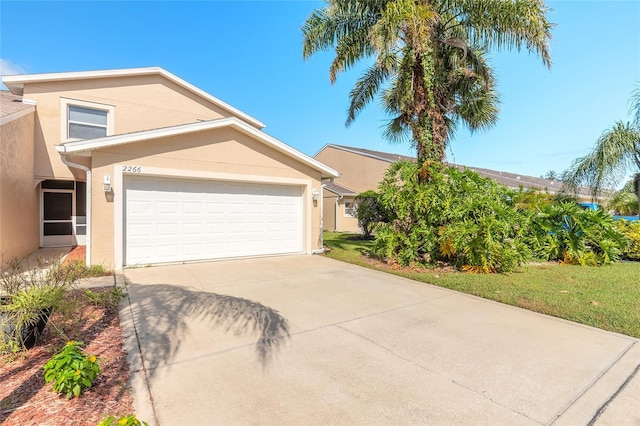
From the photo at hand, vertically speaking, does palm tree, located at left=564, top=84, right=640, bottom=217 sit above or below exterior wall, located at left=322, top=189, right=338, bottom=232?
above

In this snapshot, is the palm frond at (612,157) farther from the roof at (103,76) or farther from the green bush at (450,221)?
the roof at (103,76)

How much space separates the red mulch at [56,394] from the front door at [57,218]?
9881 millimetres

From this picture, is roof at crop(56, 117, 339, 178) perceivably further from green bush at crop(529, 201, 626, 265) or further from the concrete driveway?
green bush at crop(529, 201, 626, 265)

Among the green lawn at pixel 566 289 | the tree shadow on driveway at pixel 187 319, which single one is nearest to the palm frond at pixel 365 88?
the green lawn at pixel 566 289

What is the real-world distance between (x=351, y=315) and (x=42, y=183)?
12.8 m

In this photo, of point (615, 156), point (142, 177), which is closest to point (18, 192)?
point (142, 177)

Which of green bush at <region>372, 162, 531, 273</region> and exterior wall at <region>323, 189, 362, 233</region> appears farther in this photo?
exterior wall at <region>323, 189, 362, 233</region>

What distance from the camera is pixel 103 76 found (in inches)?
Answer: 447

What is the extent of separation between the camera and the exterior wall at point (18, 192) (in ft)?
24.0

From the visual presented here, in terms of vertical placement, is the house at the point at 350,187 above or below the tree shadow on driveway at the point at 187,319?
above

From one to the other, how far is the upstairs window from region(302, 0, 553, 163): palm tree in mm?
7964

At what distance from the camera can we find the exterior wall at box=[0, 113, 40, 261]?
7315 mm

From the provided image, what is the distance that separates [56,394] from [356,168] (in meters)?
23.1

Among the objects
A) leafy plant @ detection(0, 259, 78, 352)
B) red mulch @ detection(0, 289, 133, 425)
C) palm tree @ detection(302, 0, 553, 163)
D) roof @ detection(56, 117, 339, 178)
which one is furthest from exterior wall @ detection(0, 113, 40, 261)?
palm tree @ detection(302, 0, 553, 163)
